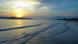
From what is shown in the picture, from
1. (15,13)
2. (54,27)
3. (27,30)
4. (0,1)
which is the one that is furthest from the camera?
(0,1)

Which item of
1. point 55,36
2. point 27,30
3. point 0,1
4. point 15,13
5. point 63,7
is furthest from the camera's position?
point 0,1

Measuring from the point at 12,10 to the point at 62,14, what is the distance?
2.46 m

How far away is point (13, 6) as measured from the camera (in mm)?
10594

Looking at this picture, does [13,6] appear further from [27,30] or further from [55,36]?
[55,36]

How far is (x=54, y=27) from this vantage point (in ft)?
24.6

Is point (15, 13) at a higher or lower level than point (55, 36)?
higher

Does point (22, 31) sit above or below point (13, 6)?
below

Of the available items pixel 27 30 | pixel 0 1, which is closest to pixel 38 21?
pixel 27 30

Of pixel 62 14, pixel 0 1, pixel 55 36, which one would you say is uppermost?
pixel 0 1

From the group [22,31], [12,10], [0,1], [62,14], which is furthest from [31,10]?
[22,31]

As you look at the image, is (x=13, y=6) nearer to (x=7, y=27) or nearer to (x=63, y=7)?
(x=63, y=7)

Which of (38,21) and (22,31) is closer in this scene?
(22,31)

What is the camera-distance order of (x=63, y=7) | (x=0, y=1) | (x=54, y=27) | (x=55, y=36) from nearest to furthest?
1. (x=55, y=36)
2. (x=54, y=27)
3. (x=63, y=7)
4. (x=0, y=1)

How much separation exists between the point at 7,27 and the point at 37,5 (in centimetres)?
406
